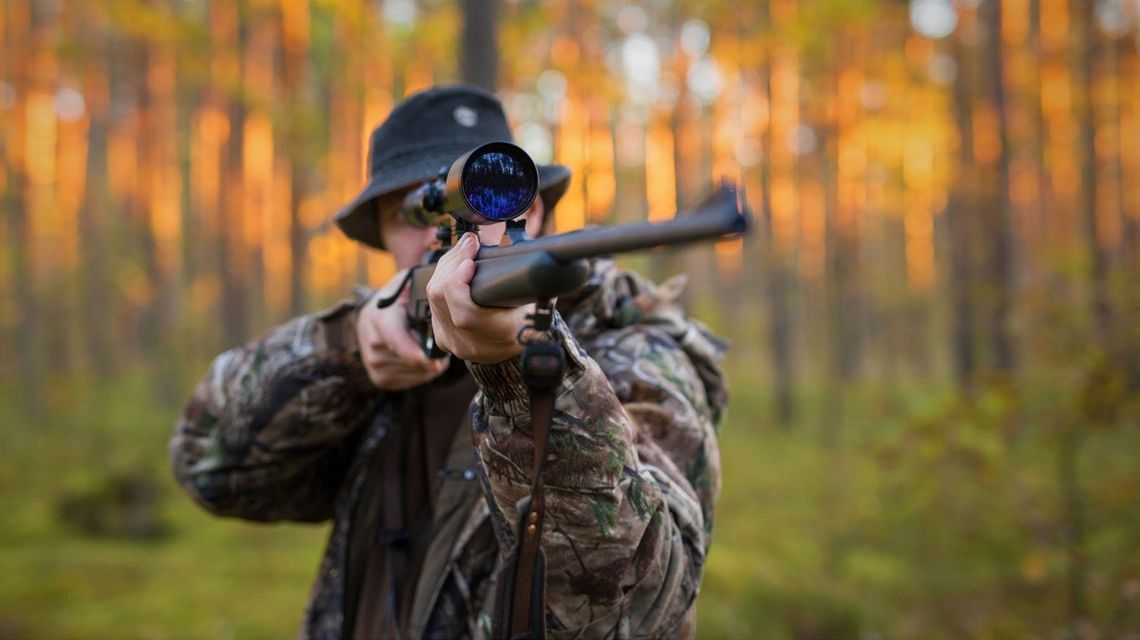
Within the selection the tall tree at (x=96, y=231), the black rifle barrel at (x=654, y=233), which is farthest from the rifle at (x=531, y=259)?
the tall tree at (x=96, y=231)

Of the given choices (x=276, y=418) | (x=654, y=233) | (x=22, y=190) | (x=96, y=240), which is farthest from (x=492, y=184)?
(x=96, y=240)

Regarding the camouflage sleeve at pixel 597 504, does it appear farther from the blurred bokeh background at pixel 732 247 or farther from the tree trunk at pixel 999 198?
the tree trunk at pixel 999 198

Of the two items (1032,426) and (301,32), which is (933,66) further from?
(1032,426)

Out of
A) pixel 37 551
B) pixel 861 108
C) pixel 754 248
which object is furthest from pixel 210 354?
pixel 861 108

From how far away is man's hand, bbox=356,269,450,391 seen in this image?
1837 mm

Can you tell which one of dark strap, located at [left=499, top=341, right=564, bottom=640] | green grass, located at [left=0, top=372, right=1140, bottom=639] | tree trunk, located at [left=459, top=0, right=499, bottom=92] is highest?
tree trunk, located at [left=459, top=0, right=499, bottom=92]

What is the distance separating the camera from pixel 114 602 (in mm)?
6445

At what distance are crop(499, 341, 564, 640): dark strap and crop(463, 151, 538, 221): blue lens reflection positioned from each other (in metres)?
0.30

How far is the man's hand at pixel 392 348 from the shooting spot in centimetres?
184

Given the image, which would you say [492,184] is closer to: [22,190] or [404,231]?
[404,231]

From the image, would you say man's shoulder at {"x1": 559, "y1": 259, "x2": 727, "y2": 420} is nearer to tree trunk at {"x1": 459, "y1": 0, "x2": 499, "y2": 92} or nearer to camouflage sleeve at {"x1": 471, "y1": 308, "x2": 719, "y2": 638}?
camouflage sleeve at {"x1": 471, "y1": 308, "x2": 719, "y2": 638}

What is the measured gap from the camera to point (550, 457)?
1.32 metres

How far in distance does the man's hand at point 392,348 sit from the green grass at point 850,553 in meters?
3.80

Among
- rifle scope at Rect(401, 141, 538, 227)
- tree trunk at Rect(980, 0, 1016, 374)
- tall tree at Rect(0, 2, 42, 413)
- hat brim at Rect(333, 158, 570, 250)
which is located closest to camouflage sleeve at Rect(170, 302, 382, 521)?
hat brim at Rect(333, 158, 570, 250)
